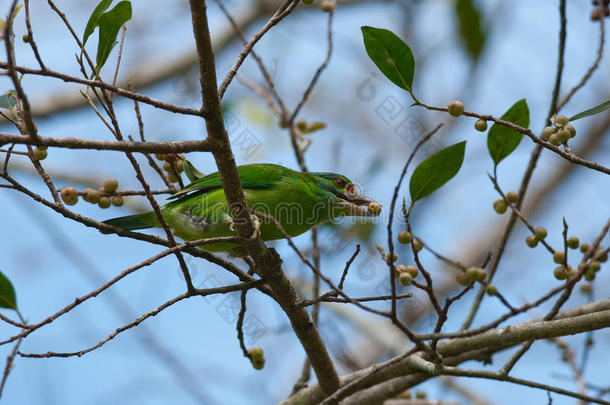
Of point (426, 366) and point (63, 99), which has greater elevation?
point (63, 99)

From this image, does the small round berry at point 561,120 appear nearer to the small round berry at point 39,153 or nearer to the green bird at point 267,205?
the green bird at point 267,205

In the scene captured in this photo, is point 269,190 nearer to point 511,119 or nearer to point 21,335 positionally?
point 511,119

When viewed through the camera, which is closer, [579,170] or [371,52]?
[371,52]

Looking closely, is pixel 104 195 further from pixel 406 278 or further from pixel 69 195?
pixel 406 278

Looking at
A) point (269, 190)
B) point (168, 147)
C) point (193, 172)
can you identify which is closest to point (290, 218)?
point (269, 190)

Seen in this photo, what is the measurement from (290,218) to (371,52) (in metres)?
1.59

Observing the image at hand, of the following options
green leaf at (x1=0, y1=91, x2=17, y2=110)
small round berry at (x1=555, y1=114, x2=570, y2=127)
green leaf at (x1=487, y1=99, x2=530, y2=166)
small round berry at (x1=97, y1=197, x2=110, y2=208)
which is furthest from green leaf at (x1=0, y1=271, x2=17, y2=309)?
small round berry at (x1=555, y1=114, x2=570, y2=127)

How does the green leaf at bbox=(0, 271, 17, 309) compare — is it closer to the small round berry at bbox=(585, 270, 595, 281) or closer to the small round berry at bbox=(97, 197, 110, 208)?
the small round berry at bbox=(97, 197, 110, 208)

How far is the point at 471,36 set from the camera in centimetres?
394

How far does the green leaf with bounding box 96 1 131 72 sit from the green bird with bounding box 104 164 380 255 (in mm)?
903

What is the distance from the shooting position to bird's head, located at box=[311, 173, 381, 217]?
4.21 meters

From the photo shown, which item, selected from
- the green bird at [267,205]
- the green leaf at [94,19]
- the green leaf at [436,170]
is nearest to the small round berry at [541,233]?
the green leaf at [436,170]

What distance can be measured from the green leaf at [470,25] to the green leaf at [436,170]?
163 centimetres

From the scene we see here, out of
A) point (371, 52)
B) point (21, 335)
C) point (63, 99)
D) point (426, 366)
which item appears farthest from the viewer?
point (63, 99)
